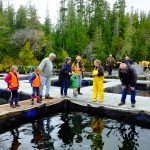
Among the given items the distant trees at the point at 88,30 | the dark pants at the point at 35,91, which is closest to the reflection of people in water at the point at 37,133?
the dark pants at the point at 35,91

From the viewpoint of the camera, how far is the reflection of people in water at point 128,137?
22.7ft

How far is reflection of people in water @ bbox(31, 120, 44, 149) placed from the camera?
23.4 feet

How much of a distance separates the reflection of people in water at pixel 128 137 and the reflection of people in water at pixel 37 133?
193 centimetres

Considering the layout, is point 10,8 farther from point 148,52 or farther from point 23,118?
point 23,118

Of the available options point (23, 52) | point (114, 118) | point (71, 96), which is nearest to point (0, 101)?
point (71, 96)

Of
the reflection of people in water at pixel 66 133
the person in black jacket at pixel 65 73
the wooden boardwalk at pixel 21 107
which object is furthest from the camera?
the person in black jacket at pixel 65 73

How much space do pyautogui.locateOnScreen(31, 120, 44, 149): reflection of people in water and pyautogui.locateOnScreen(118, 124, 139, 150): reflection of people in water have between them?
1.93 meters

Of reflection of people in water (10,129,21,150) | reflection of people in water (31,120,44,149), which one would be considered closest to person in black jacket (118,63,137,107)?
reflection of people in water (31,120,44,149)

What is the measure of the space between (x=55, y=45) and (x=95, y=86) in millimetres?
37703

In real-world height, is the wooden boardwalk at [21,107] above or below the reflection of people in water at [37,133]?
above

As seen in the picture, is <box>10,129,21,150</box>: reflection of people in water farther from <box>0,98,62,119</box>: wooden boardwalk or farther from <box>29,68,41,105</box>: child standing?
<box>29,68,41,105</box>: child standing

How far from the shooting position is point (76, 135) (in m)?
7.74

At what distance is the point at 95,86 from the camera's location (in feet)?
32.7

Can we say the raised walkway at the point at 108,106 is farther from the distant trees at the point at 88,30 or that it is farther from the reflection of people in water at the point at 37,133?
the distant trees at the point at 88,30
